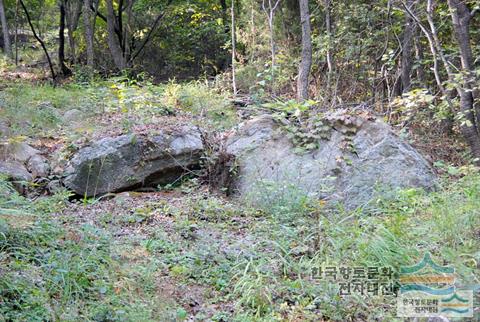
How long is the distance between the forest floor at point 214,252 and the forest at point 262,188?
2 centimetres

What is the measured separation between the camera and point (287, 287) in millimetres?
3027

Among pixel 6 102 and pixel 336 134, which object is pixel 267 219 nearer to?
pixel 336 134

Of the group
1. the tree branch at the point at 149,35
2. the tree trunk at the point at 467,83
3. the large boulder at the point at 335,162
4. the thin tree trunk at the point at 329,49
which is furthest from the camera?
the tree branch at the point at 149,35

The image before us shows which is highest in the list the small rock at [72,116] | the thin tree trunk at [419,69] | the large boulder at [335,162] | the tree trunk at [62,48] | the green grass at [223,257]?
the tree trunk at [62,48]

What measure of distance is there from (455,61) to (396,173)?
3.72 metres

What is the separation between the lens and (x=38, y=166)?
5.50 metres

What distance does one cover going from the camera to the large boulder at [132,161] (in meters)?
5.34

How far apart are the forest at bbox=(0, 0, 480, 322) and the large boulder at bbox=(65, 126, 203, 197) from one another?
19 mm

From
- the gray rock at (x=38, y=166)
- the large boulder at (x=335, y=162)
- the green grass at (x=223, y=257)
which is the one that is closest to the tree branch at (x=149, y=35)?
the gray rock at (x=38, y=166)

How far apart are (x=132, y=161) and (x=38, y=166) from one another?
1.23 metres

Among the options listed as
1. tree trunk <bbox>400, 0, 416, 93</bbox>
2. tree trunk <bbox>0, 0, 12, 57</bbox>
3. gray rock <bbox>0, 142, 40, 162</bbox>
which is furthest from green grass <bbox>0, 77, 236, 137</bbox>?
tree trunk <bbox>0, 0, 12, 57</bbox>

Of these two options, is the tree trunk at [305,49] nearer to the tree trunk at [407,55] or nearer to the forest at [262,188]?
the forest at [262,188]

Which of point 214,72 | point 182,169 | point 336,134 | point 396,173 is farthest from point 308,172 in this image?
point 214,72

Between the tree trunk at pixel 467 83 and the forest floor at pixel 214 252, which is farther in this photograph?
the tree trunk at pixel 467 83
